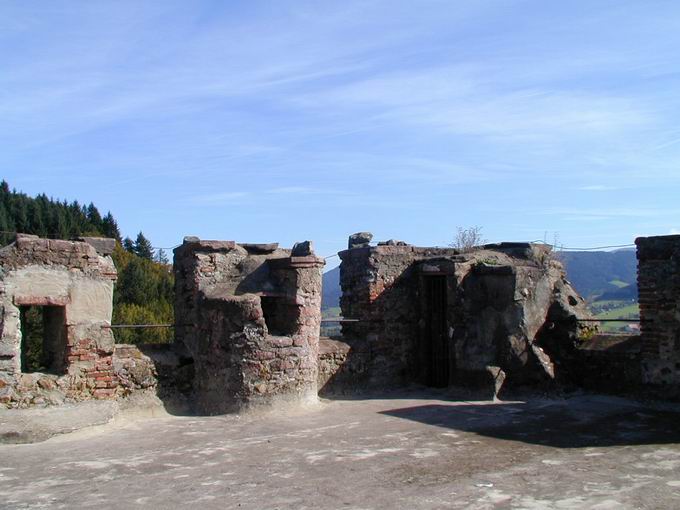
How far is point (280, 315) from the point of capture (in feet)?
35.9

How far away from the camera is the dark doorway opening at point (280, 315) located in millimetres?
10703

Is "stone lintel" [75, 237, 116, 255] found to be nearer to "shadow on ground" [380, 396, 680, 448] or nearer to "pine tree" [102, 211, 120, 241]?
"shadow on ground" [380, 396, 680, 448]

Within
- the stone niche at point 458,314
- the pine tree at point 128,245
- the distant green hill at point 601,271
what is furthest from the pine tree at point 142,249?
the distant green hill at point 601,271

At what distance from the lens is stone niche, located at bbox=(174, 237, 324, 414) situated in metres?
10.1

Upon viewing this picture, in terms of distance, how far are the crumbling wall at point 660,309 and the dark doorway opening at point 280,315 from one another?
551 centimetres

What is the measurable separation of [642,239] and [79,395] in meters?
8.76

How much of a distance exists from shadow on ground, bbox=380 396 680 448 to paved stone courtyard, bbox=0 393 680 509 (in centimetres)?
2

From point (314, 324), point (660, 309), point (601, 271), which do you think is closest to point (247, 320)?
point (314, 324)

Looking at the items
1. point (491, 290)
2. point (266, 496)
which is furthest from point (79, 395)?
point (491, 290)

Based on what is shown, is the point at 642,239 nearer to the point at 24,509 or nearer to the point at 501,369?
the point at 501,369

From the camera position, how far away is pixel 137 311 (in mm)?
27562

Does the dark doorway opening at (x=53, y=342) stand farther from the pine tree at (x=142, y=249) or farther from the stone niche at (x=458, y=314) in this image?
the pine tree at (x=142, y=249)

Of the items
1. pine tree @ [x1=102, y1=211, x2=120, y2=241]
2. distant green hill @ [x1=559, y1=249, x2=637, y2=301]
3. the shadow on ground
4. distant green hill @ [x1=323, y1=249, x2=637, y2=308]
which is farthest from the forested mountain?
distant green hill @ [x1=559, y1=249, x2=637, y2=301]

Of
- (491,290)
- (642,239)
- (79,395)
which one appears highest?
(642,239)
